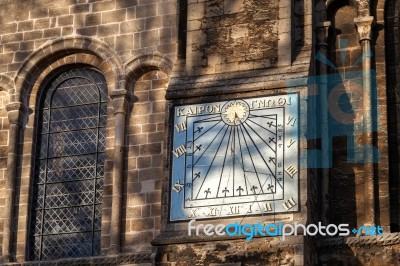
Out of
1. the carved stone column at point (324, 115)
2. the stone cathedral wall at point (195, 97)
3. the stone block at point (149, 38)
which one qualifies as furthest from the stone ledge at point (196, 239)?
the stone block at point (149, 38)

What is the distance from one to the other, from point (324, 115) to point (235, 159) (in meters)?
1.86

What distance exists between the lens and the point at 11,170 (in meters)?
23.8

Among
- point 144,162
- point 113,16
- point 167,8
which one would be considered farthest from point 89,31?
point 144,162

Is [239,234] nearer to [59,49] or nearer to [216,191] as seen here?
[216,191]

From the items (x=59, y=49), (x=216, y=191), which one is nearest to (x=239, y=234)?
(x=216, y=191)

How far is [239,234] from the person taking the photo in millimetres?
21062

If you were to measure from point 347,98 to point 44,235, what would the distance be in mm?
5141

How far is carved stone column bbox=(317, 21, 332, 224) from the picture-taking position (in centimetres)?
2233

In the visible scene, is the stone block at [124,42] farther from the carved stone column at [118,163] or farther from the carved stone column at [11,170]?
the carved stone column at [11,170]

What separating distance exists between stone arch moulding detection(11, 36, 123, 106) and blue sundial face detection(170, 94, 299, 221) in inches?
88.2

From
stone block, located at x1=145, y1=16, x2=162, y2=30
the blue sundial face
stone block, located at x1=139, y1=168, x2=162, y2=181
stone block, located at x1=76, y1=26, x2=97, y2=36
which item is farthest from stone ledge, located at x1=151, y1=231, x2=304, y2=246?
stone block, located at x1=76, y1=26, x2=97, y2=36

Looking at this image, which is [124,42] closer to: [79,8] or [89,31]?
[89,31]

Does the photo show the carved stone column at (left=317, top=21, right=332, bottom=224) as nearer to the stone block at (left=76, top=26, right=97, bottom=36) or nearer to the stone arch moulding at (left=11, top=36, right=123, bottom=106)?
the stone arch moulding at (left=11, top=36, right=123, bottom=106)

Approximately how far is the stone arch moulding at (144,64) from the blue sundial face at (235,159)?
153 centimetres
